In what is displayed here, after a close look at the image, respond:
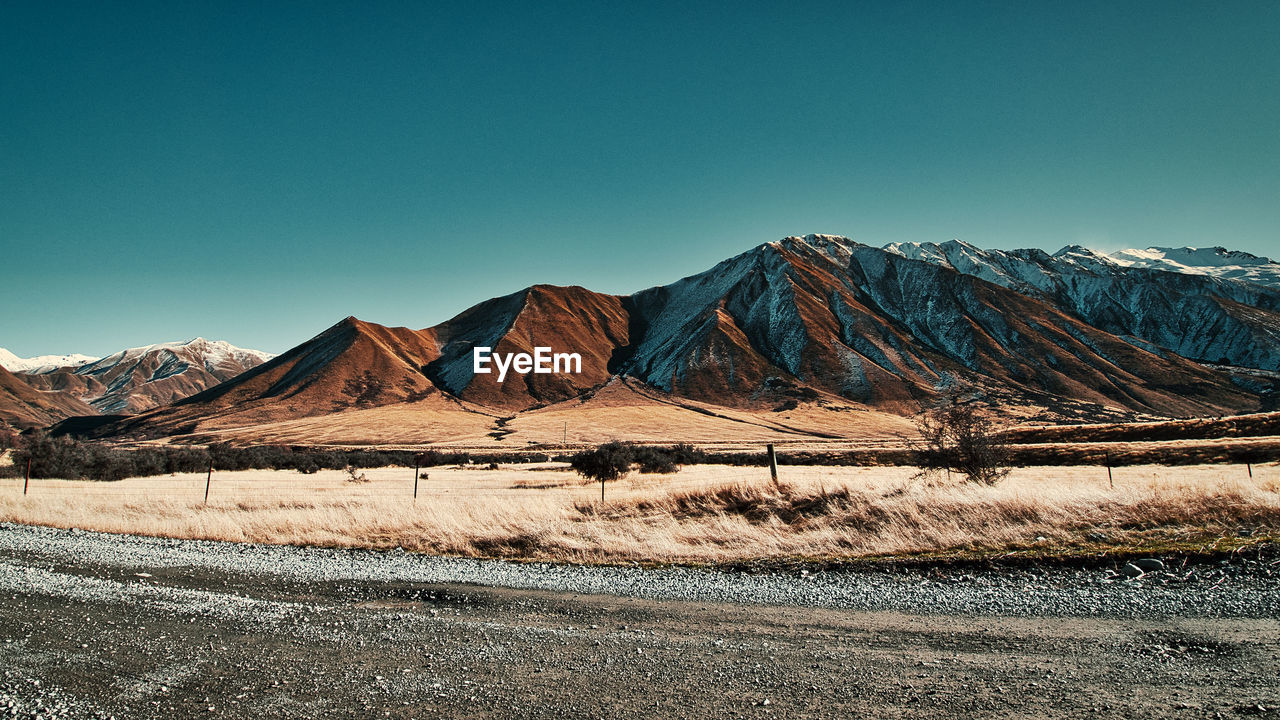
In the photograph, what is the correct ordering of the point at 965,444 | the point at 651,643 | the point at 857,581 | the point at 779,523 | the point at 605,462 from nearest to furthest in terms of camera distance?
the point at 651,643, the point at 857,581, the point at 779,523, the point at 965,444, the point at 605,462

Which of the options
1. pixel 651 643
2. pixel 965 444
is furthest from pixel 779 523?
pixel 965 444

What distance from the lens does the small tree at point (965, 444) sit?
24.4 meters

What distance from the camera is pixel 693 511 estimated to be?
57.5 feet

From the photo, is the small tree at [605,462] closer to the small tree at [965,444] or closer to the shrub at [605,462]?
the shrub at [605,462]

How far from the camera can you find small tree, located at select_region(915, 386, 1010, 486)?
80.0ft

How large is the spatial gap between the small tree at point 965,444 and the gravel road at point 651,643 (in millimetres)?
15071

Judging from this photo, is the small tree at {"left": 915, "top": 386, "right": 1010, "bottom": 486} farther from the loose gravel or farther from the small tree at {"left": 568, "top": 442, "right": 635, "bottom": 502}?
the small tree at {"left": 568, "top": 442, "right": 635, "bottom": 502}

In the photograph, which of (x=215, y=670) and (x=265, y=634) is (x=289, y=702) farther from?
(x=265, y=634)

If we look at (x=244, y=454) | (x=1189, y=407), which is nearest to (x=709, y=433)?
(x=244, y=454)

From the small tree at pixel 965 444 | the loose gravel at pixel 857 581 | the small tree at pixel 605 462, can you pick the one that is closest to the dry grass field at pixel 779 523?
the loose gravel at pixel 857 581

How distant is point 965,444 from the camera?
24922mm

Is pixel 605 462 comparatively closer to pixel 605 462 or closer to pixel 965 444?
pixel 605 462

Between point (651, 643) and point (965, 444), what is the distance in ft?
72.2

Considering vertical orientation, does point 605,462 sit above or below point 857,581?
below
